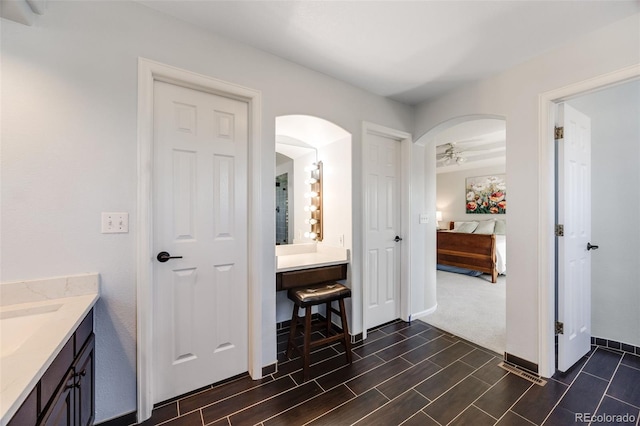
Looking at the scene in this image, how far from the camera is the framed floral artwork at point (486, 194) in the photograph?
6.13m

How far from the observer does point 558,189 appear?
2.00 metres

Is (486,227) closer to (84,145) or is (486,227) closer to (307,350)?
(307,350)

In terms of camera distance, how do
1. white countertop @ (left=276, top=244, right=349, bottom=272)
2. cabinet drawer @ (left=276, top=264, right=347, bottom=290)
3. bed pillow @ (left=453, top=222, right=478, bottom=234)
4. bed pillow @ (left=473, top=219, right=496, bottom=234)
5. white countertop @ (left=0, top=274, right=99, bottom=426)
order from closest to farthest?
white countertop @ (left=0, top=274, right=99, bottom=426) → cabinet drawer @ (left=276, top=264, right=347, bottom=290) → white countertop @ (left=276, top=244, right=349, bottom=272) → bed pillow @ (left=473, top=219, right=496, bottom=234) → bed pillow @ (left=453, top=222, right=478, bottom=234)

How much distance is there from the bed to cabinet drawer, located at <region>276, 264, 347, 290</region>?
3.39 meters

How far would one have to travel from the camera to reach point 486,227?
5887 mm

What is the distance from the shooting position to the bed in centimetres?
452

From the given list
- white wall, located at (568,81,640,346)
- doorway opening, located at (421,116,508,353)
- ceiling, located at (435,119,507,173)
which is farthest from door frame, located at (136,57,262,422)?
white wall, located at (568,81,640,346)

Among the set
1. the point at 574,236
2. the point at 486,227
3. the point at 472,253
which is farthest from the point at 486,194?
the point at 574,236

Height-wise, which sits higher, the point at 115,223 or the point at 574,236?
the point at 115,223

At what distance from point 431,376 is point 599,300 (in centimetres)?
186

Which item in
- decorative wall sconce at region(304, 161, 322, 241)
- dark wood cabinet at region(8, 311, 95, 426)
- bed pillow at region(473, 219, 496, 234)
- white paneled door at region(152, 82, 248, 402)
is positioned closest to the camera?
dark wood cabinet at region(8, 311, 95, 426)

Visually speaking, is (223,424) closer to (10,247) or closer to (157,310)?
(157,310)

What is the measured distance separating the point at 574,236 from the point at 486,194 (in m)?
4.83

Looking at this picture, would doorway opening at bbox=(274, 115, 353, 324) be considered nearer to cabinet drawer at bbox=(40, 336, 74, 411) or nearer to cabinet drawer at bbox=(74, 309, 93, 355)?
cabinet drawer at bbox=(74, 309, 93, 355)
